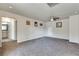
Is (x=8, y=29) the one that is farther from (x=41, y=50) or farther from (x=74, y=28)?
(x=74, y=28)

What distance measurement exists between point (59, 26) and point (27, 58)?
7.38 meters

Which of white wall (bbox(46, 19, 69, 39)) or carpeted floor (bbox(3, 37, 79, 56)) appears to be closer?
carpeted floor (bbox(3, 37, 79, 56))

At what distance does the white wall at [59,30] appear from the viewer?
24.2ft

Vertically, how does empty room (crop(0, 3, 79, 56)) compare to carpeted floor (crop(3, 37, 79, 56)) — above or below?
above

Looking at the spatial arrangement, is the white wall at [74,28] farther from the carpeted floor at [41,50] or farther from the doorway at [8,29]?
the doorway at [8,29]

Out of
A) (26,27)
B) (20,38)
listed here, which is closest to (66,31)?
(26,27)

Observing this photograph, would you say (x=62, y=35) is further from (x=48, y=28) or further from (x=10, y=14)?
(x=10, y=14)

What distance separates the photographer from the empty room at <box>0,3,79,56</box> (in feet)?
12.0

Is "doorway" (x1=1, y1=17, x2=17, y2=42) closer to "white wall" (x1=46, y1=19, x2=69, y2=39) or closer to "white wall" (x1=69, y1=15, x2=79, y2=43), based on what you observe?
"white wall" (x1=46, y1=19, x2=69, y2=39)

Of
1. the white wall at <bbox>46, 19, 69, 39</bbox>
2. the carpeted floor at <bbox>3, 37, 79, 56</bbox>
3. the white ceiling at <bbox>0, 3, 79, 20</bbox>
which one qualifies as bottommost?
the carpeted floor at <bbox>3, 37, 79, 56</bbox>

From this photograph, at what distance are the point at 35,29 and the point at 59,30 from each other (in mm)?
2607

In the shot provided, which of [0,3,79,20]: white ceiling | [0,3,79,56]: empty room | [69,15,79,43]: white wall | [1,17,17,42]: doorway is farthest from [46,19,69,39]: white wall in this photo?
[1,17,17,42]: doorway

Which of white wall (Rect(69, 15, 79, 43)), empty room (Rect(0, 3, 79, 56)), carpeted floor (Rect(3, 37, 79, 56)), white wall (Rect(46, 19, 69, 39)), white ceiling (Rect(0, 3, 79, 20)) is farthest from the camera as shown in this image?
white wall (Rect(46, 19, 69, 39))

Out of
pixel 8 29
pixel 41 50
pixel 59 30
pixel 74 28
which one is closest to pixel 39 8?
pixel 41 50
